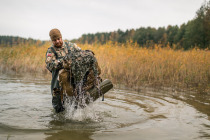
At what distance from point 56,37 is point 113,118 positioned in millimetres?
Answer: 2087

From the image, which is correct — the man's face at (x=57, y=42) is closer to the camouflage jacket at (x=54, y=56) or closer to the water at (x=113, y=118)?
the camouflage jacket at (x=54, y=56)

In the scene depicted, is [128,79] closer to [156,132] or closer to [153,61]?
[153,61]

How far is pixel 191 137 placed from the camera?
10.5ft

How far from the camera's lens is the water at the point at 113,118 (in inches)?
129

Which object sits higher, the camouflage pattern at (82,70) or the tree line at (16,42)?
the tree line at (16,42)

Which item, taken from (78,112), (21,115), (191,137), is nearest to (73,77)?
(78,112)

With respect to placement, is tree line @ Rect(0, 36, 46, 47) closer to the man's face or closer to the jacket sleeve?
the man's face

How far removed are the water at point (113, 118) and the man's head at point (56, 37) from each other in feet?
4.76

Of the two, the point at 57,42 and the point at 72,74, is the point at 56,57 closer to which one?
the point at 57,42

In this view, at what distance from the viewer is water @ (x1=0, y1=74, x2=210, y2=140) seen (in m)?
3.29

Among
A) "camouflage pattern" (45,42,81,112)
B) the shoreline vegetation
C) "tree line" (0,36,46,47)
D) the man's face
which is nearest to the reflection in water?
"camouflage pattern" (45,42,81,112)

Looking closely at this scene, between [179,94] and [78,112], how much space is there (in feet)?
12.3

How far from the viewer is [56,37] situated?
415cm

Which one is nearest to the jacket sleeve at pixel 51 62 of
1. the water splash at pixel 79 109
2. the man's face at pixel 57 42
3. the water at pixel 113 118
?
the man's face at pixel 57 42
